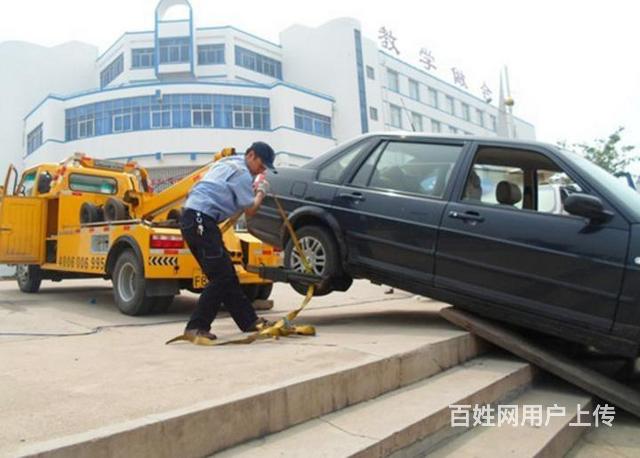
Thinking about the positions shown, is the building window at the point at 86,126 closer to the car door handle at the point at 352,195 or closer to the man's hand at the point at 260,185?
the man's hand at the point at 260,185

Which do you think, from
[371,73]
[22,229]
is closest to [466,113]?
[371,73]

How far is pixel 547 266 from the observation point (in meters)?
3.65

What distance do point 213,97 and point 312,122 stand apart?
702 centimetres

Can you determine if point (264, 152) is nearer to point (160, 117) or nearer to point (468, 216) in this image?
point (468, 216)

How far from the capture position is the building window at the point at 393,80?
43344mm

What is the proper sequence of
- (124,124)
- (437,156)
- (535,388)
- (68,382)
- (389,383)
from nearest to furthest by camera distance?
1. (68,382)
2. (389,383)
3. (535,388)
4. (437,156)
5. (124,124)

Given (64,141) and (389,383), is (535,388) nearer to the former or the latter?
(389,383)

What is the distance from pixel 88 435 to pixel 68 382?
3.47 feet

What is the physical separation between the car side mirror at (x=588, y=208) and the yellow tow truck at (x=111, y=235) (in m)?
2.93

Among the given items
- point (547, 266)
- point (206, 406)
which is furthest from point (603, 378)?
point (206, 406)

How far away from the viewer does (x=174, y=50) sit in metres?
37.5

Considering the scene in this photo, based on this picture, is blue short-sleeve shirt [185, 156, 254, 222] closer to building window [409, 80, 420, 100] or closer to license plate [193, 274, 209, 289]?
license plate [193, 274, 209, 289]

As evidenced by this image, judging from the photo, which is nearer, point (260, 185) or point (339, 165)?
point (260, 185)

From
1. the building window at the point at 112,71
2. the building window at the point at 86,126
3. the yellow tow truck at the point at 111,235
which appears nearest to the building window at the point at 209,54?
the building window at the point at 112,71
